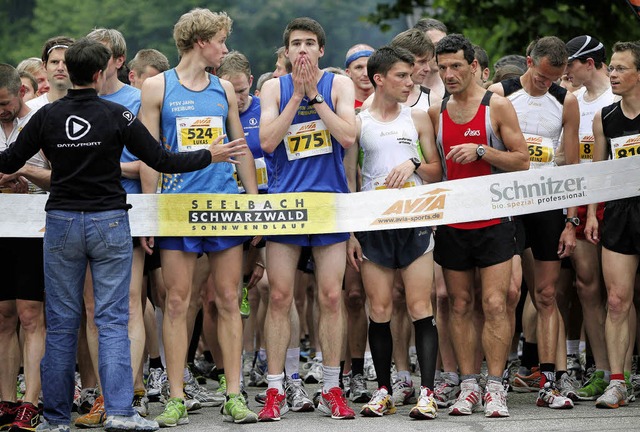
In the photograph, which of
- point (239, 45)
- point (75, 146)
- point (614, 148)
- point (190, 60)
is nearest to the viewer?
point (75, 146)

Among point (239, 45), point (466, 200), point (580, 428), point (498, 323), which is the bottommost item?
point (580, 428)

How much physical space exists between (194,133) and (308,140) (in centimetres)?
84

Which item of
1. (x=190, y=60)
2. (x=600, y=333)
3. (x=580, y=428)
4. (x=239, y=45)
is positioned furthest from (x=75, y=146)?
(x=239, y=45)

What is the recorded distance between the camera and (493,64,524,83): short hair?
11.3m

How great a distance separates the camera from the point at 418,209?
925 cm

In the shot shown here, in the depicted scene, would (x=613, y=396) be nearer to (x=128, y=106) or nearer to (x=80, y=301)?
(x=80, y=301)

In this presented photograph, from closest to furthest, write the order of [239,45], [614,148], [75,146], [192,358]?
[75,146] → [614,148] → [192,358] → [239,45]

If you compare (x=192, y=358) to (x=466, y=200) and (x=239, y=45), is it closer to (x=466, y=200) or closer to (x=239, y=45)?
(x=466, y=200)

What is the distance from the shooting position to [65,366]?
809cm

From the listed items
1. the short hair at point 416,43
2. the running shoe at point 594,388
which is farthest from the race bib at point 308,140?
the running shoe at point 594,388

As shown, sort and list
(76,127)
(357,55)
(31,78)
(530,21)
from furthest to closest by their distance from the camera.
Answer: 1. (530,21)
2. (357,55)
3. (31,78)
4. (76,127)

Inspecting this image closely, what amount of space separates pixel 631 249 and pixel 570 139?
1.02m

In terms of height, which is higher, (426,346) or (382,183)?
(382,183)

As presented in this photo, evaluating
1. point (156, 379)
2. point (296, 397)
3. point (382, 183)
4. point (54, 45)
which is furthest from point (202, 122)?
point (156, 379)
